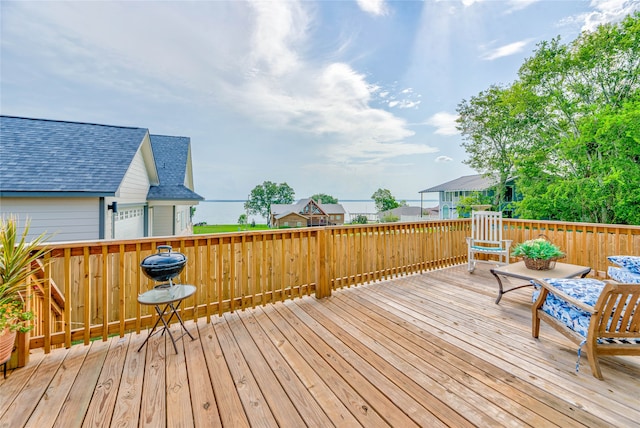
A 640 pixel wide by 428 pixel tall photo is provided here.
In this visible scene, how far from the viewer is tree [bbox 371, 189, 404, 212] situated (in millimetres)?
37969

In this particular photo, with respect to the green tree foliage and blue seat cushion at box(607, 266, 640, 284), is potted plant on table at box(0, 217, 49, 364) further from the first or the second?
the green tree foliage

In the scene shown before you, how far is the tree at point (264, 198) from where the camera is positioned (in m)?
33.0

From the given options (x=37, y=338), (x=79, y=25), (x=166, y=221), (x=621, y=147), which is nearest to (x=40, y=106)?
(x=79, y=25)

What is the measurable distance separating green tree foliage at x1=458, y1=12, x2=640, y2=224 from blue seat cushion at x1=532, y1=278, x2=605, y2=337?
7.54 m

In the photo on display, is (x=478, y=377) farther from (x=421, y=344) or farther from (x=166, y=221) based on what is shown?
(x=166, y=221)

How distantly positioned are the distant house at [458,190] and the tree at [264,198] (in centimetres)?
1807

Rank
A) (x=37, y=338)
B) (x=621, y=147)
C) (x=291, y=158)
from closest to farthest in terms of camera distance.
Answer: (x=37, y=338) → (x=621, y=147) → (x=291, y=158)

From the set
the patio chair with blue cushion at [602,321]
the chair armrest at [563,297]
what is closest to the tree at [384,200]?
the chair armrest at [563,297]

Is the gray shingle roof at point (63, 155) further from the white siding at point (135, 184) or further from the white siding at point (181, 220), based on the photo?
the white siding at point (181, 220)

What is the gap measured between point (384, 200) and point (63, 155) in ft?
117

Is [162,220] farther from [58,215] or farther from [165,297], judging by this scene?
[165,297]

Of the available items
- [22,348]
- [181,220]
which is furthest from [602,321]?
[181,220]

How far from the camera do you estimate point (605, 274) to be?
432 centimetres

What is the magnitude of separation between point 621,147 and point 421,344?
31.6ft
